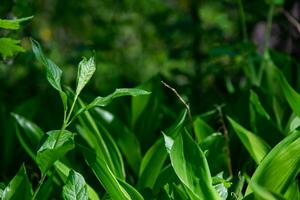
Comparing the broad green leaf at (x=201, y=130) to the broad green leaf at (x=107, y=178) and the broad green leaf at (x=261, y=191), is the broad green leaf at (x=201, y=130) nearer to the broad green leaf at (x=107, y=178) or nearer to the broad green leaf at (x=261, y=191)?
the broad green leaf at (x=107, y=178)

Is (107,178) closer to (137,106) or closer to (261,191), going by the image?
(261,191)

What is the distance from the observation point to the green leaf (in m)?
1.22

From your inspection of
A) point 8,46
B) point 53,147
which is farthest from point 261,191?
point 8,46

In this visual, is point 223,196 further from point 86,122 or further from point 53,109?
point 53,109

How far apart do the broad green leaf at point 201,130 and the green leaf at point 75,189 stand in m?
0.51

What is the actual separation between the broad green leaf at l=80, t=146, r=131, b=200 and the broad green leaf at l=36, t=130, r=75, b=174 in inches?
2.5

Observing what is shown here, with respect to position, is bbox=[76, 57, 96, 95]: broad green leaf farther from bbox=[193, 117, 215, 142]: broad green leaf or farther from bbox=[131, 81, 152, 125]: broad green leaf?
bbox=[131, 81, 152, 125]: broad green leaf

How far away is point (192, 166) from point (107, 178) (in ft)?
0.63

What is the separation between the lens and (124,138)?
1.75 metres

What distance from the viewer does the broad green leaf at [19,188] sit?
1.32 m

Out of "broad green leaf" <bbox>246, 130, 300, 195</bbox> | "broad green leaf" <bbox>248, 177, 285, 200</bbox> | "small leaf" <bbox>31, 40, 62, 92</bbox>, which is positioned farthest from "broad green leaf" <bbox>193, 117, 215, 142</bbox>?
"broad green leaf" <bbox>248, 177, 285, 200</bbox>

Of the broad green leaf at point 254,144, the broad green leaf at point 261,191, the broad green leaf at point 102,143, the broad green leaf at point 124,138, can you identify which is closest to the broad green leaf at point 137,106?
the broad green leaf at point 124,138

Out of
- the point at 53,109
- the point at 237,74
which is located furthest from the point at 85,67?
the point at 237,74

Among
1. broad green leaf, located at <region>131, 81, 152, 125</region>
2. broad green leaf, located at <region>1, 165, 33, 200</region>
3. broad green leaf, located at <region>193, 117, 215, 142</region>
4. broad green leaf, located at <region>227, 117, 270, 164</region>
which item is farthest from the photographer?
broad green leaf, located at <region>131, 81, 152, 125</region>
